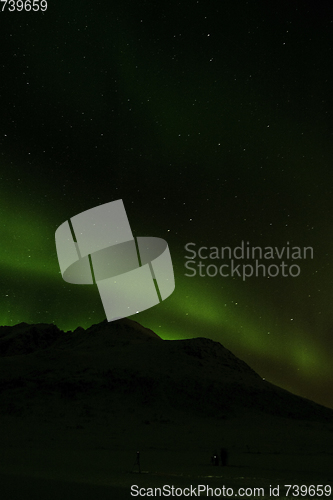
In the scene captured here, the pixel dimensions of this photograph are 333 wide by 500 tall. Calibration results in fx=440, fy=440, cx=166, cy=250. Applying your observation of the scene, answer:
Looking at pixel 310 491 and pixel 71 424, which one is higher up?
pixel 310 491

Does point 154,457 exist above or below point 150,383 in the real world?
above

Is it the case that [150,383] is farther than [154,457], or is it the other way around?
[150,383]

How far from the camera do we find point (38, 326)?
15188cm

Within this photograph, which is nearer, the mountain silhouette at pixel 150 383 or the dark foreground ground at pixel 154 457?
the dark foreground ground at pixel 154 457

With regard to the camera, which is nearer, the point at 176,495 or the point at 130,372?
the point at 176,495

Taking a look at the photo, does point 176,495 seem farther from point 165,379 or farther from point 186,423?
point 165,379

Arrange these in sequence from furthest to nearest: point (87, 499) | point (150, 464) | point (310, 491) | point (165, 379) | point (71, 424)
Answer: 1. point (165, 379)
2. point (71, 424)
3. point (150, 464)
4. point (310, 491)
5. point (87, 499)

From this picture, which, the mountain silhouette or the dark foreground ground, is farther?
the mountain silhouette

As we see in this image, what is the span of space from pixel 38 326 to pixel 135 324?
141 ft

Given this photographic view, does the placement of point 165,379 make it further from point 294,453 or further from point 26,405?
point 294,453

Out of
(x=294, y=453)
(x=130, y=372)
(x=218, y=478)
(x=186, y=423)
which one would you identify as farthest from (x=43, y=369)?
(x=218, y=478)

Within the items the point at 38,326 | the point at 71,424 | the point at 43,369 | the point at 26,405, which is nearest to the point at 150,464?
the point at 71,424

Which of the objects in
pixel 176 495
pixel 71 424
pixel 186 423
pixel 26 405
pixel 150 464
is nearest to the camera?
pixel 176 495

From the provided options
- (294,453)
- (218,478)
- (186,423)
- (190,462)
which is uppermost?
(218,478)
